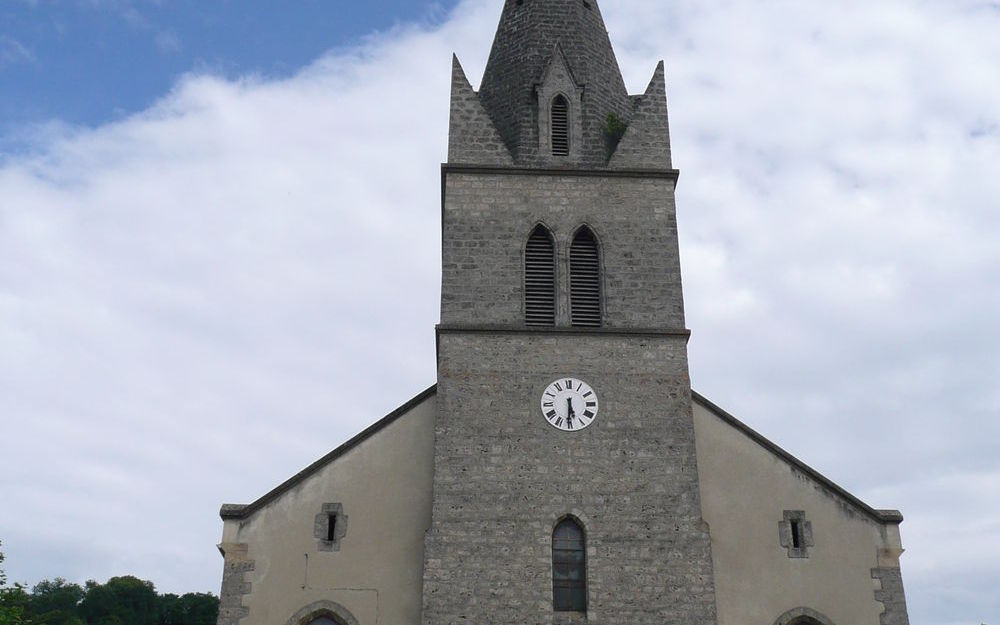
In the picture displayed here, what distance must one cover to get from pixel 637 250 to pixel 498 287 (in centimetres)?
276

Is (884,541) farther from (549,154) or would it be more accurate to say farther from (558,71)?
(558,71)

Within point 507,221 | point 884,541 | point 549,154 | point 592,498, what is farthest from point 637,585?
point 549,154

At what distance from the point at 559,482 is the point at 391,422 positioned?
3447 millimetres

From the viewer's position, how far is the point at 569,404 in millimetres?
18453

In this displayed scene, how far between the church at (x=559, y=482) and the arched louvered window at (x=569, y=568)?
0.09ft

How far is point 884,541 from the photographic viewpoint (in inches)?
722

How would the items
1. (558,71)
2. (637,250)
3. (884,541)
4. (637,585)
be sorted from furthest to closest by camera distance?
1. (558,71)
2. (637,250)
3. (884,541)
4. (637,585)

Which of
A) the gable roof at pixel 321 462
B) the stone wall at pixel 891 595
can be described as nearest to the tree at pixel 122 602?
the gable roof at pixel 321 462

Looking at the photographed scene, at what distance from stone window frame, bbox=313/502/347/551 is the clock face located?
157 inches

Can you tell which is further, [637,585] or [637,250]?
[637,250]

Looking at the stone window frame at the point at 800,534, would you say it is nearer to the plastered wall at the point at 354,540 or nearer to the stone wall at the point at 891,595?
the stone wall at the point at 891,595

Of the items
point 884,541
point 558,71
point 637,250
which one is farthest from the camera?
point 558,71

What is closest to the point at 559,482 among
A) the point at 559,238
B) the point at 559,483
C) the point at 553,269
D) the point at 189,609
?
the point at 559,483

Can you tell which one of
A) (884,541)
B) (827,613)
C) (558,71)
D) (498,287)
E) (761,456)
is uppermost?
(558,71)
